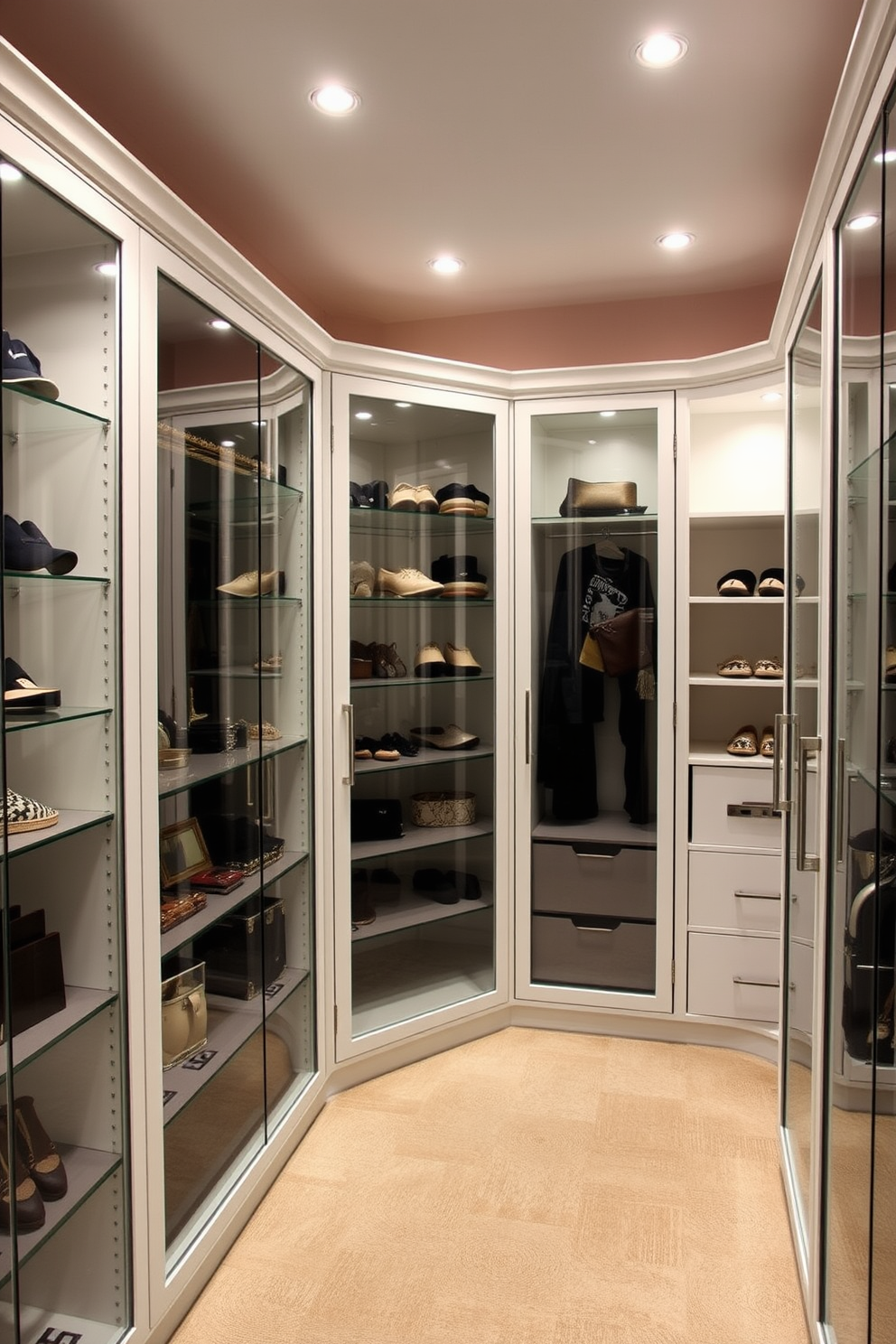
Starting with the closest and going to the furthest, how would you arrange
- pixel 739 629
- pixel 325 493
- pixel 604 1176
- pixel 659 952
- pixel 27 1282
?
pixel 27 1282, pixel 604 1176, pixel 325 493, pixel 659 952, pixel 739 629

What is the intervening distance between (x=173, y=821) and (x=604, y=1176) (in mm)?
1452

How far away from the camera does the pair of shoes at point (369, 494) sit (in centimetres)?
273

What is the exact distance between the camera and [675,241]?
2.88 metres

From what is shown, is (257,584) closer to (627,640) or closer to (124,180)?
(124,180)

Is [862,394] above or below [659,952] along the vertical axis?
above

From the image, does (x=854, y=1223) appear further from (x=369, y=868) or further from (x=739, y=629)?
(x=739, y=629)

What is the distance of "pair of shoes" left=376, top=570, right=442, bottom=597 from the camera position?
2.87 m

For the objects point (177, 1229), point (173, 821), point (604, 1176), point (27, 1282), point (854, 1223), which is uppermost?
point (173, 821)

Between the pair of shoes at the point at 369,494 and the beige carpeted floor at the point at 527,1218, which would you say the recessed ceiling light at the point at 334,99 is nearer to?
the pair of shoes at the point at 369,494

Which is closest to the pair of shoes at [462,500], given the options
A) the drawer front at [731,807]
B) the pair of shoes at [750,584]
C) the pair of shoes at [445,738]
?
the pair of shoes at [445,738]

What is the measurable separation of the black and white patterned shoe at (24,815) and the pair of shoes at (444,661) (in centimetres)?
160

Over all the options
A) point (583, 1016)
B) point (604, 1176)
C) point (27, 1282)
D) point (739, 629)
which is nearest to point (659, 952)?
point (583, 1016)

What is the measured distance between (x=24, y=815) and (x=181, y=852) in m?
0.55

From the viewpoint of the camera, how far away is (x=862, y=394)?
1.39m
